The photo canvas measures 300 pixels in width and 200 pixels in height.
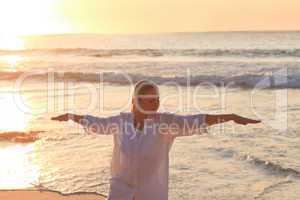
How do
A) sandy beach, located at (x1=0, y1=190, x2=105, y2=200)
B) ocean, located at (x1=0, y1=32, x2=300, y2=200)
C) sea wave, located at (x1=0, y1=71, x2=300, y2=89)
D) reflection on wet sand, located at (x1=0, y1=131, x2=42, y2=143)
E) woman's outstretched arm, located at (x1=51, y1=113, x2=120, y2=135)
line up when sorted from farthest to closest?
sea wave, located at (x1=0, y1=71, x2=300, y2=89) < reflection on wet sand, located at (x1=0, y1=131, x2=42, y2=143) < ocean, located at (x1=0, y1=32, x2=300, y2=200) < sandy beach, located at (x1=0, y1=190, x2=105, y2=200) < woman's outstretched arm, located at (x1=51, y1=113, x2=120, y2=135)

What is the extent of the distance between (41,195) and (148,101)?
3504 mm

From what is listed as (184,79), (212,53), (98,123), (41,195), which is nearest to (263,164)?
(41,195)

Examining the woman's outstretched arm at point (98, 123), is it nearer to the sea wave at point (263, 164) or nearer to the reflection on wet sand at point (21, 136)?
the sea wave at point (263, 164)

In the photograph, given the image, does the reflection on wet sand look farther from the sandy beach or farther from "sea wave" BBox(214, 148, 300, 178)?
the sandy beach

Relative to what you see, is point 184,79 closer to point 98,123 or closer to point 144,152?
point 98,123

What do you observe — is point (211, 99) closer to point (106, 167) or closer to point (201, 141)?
point (201, 141)

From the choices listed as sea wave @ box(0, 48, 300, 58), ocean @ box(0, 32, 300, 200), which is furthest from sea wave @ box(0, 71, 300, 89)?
sea wave @ box(0, 48, 300, 58)

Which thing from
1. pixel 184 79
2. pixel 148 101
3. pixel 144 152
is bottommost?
pixel 144 152

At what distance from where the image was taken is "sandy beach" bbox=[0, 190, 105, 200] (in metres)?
6.68

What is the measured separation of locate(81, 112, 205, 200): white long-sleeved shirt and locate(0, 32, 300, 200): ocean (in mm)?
3378

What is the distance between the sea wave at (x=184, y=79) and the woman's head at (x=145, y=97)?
19.0 metres

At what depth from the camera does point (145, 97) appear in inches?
148

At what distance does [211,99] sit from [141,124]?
46.0ft

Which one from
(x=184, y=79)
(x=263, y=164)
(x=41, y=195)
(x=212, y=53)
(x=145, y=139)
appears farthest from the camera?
(x=212, y=53)
